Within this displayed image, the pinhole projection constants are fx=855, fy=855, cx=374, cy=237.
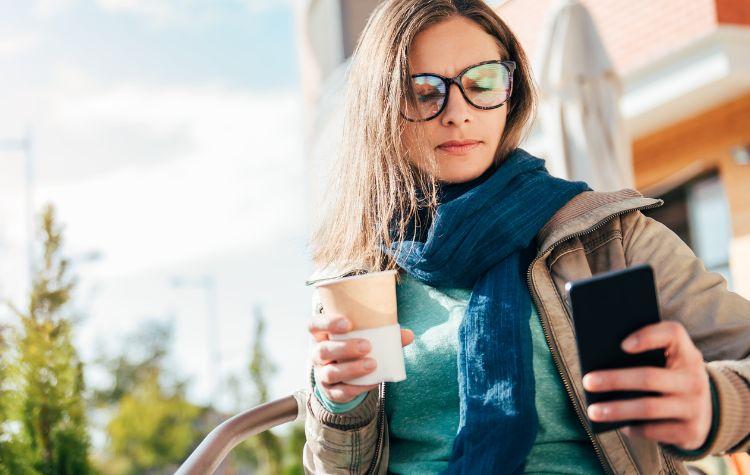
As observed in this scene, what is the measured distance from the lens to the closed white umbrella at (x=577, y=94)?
5.54 metres

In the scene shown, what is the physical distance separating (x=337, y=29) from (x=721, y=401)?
40.4 feet

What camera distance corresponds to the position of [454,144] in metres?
2.25

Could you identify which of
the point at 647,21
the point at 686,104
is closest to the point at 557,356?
the point at 647,21

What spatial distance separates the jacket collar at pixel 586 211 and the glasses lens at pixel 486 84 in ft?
1.14

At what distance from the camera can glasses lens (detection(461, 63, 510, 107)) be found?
7.26ft

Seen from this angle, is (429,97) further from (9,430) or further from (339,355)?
(9,430)

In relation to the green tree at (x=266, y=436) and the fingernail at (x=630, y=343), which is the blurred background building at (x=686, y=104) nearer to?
the fingernail at (x=630, y=343)

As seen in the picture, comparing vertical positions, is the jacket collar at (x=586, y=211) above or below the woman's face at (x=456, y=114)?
below

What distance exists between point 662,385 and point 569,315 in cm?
66

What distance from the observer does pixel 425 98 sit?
7.37 ft

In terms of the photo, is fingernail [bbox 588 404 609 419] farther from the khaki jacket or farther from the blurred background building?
the blurred background building

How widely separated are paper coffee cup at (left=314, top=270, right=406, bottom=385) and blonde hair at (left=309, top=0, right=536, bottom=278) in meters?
0.60

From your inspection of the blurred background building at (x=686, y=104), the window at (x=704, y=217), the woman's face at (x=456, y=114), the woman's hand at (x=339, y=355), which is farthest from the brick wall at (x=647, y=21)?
the woman's hand at (x=339, y=355)

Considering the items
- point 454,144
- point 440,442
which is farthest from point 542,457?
point 454,144
